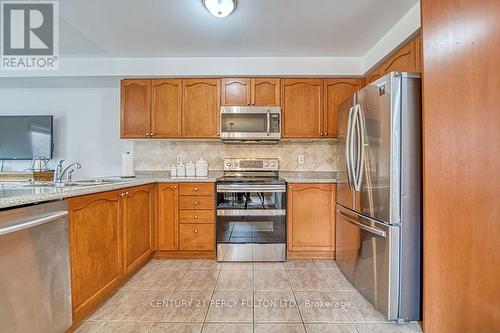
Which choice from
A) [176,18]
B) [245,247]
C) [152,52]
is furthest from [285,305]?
[152,52]

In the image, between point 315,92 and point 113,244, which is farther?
point 315,92

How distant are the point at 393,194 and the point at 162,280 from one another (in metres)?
2.10

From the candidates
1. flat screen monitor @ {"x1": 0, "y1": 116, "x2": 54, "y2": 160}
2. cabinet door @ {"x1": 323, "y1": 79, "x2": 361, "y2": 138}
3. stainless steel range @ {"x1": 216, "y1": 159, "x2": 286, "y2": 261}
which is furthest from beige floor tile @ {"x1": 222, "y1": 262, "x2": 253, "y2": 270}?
flat screen monitor @ {"x1": 0, "y1": 116, "x2": 54, "y2": 160}

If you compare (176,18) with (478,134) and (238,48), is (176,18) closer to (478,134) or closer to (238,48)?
(238,48)

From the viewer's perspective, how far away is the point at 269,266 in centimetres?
259

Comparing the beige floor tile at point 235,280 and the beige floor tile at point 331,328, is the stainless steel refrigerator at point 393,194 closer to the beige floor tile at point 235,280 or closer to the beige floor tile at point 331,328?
the beige floor tile at point 331,328

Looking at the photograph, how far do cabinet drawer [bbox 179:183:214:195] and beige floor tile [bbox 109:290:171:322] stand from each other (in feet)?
3.41

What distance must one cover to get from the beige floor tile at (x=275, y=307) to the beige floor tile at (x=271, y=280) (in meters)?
0.08

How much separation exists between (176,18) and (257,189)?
1831mm

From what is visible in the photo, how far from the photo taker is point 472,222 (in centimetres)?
149

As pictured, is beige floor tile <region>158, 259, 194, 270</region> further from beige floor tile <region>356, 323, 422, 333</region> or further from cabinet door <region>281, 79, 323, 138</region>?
cabinet door <region>281, 79, 323, 138</region>

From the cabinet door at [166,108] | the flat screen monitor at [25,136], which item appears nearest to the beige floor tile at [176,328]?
the cabinet door at [166,108]

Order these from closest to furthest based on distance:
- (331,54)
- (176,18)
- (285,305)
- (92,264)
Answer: (92,264), (285,305), (176,18), (331,54)

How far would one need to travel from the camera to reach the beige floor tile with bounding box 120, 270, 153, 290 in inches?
83.7
